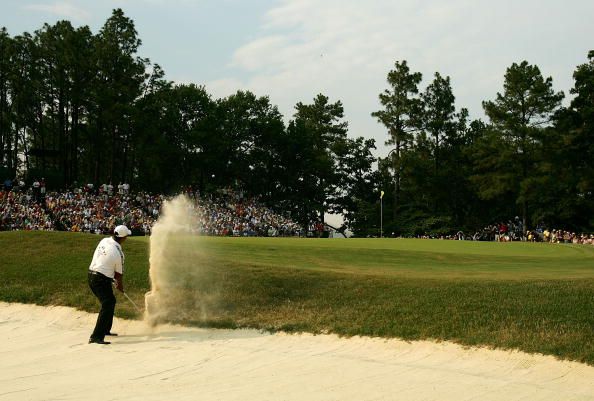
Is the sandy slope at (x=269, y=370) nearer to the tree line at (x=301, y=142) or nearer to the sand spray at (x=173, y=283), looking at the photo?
the sand spray at (x=173, y=283)

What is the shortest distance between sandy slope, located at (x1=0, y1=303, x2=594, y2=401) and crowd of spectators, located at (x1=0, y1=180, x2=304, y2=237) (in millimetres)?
21648

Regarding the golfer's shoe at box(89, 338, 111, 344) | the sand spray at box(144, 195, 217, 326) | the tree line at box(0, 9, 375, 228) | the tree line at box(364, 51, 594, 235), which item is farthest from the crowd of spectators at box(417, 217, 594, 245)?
the golfer's shoe at box(89, 338, 111, 344)

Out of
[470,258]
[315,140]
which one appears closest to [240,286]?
[470,258]

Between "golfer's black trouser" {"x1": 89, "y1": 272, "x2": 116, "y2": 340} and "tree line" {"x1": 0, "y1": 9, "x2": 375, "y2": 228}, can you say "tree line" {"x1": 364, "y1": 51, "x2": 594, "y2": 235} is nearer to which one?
"tree line" {"x1": 0, "y1": 9, "x2": 375, "y2": 228}

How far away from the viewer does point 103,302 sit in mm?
Answer: 12180

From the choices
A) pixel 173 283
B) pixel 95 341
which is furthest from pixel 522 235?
pixel 95 341

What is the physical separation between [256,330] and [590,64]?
211 feet

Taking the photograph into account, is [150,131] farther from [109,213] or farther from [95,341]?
[95,341]

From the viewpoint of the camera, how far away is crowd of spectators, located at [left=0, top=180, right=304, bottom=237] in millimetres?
40844

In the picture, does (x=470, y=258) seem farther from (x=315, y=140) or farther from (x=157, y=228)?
(x=315, y=140)

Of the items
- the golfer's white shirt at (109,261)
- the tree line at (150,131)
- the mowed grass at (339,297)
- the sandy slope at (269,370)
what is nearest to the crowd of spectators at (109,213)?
the tree line at (150,131)

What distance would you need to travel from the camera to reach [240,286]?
583 inches

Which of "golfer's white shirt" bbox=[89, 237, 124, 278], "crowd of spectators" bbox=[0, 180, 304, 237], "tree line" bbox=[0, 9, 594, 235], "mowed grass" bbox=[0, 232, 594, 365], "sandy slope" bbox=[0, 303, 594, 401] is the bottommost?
"sandy slope" bbox=[0, 303, 594, 401]

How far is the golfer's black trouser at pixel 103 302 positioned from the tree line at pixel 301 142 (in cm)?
4352
